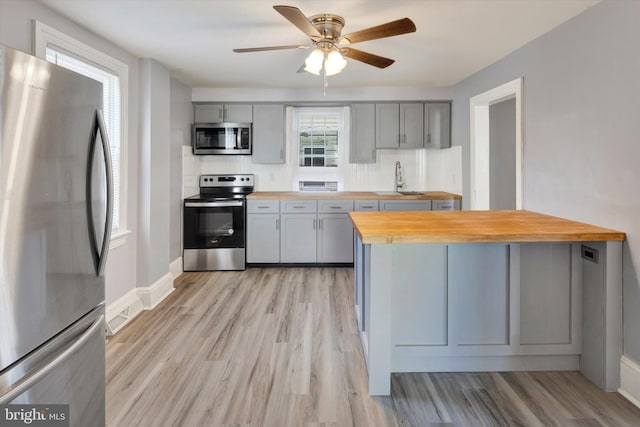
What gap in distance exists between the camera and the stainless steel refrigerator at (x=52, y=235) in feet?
3.74

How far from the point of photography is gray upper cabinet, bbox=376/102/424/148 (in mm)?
5016

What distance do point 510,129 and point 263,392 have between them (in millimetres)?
4081

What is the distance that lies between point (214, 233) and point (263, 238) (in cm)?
61

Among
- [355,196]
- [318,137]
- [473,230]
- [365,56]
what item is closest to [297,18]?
[365,56]

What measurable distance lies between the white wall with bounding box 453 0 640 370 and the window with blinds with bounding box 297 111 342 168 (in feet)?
8.36

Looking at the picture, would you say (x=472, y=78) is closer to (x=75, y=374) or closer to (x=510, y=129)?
(x=510, y=129)

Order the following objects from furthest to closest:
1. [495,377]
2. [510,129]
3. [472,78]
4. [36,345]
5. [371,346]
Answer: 1. [510,129]
2. [472,78]
3. [495,377]
4. [371,346]
5. [36,345]

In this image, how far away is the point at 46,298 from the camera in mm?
1286

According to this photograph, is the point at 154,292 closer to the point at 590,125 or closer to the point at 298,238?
the point at 298,238

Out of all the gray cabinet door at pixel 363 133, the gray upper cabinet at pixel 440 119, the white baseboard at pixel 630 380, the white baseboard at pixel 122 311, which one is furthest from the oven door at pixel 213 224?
the white baseboard at pixel 630 380

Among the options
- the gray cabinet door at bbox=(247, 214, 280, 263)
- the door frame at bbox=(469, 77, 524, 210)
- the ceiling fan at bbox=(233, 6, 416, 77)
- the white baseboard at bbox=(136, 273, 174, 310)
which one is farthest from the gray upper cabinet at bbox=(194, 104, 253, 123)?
the door frame at bbox=(469, 77, 524, 210)

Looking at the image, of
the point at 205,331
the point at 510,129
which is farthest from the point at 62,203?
the point at 510,129

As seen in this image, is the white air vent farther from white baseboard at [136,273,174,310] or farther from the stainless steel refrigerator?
the stainless steel refrigerator

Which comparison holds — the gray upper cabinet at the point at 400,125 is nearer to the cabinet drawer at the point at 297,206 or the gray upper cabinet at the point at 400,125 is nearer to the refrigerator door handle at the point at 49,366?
the cabinet drawer at the point at 297,206
